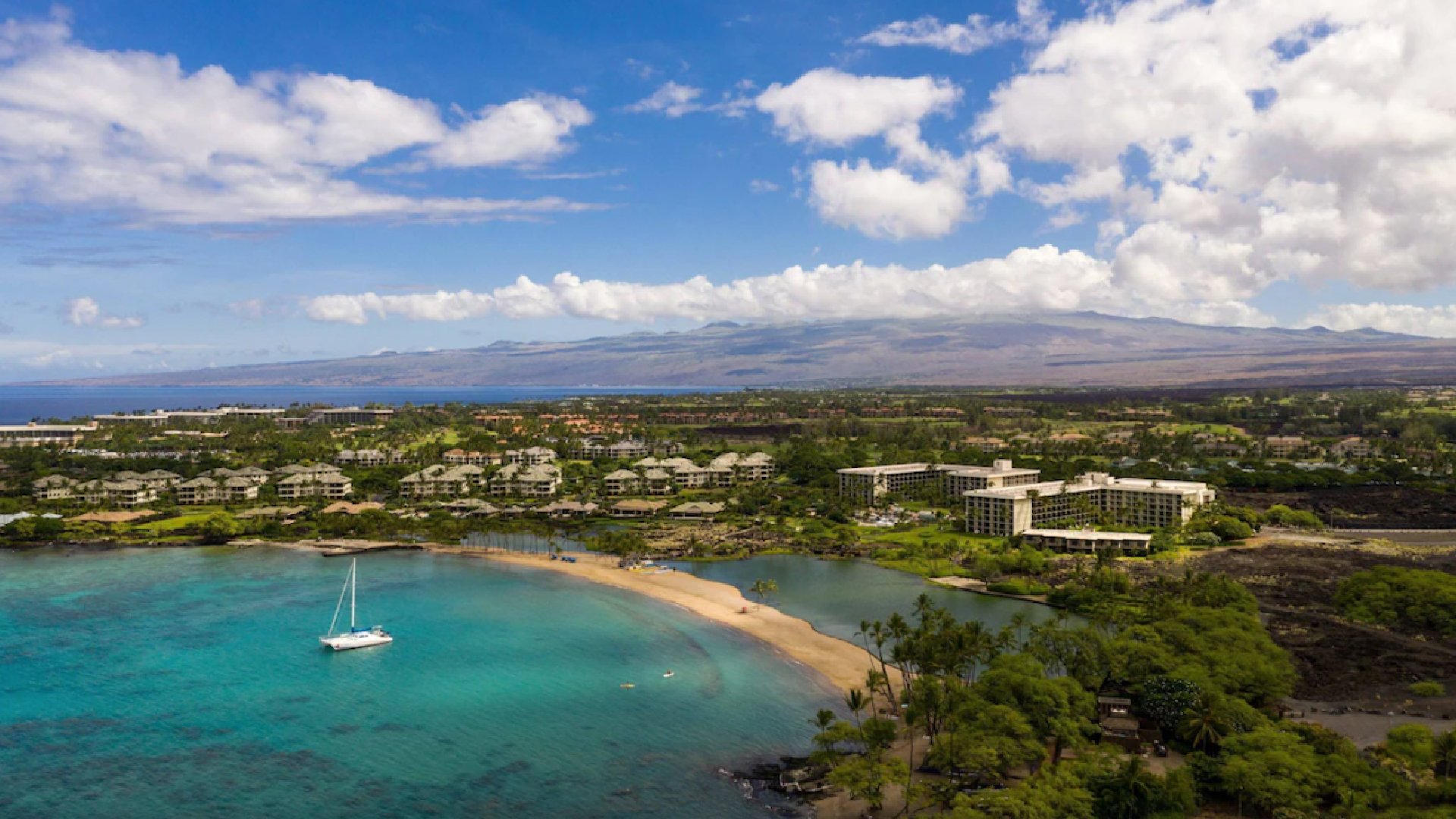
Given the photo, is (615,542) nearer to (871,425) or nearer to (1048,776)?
(1048,776)

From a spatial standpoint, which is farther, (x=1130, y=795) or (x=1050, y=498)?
(x=1050, y=498)

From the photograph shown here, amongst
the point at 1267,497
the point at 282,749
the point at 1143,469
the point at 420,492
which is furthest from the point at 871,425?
the point at 282,749

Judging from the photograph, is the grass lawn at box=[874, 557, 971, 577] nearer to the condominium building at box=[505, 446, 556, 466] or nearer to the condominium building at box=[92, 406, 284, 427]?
the condominium building at box=[505, 446, 556, 466]

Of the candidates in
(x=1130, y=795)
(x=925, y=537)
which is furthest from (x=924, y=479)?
(x=1130, y=795)

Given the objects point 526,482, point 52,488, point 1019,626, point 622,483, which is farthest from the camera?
point 622,483

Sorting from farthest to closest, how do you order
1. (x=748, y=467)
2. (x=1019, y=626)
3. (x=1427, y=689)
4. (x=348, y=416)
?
(x=348, y=416) → (x=748, y=467) → (x=1019, y=626) → (x=1427, y=689)

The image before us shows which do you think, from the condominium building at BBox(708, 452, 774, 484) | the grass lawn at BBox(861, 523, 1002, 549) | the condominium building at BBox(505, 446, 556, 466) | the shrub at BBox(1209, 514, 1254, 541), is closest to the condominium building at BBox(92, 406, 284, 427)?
the condominium building at BBox(505, 446, 556, 466)

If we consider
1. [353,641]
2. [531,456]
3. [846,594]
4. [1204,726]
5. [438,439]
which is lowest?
[846,594]

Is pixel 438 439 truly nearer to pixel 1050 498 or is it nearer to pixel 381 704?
pixel 1050 498
